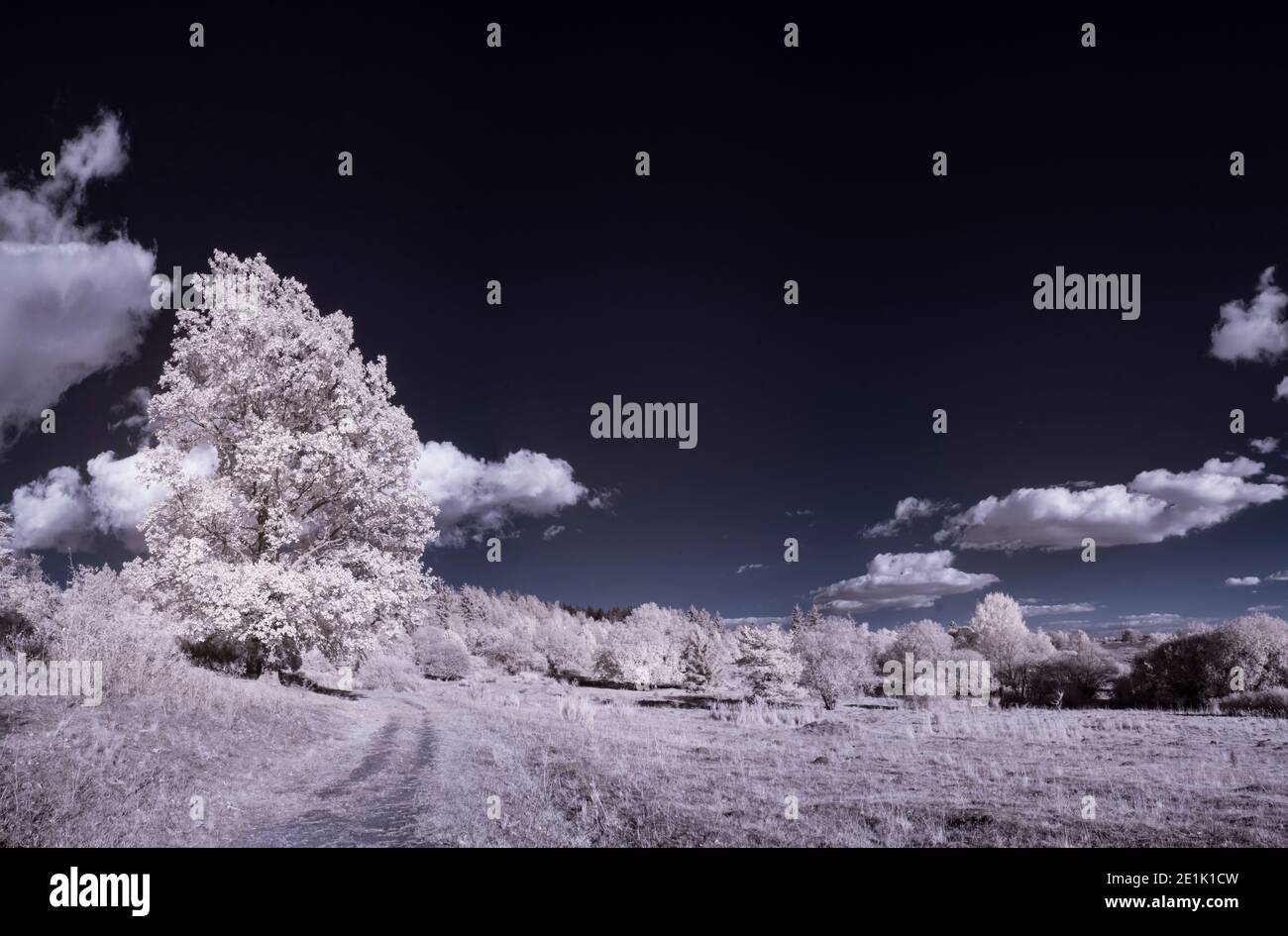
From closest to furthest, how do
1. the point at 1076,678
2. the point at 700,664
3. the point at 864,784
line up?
the point at 864,784
the point at 1076,678
the point at 700,664

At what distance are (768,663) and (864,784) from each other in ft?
103

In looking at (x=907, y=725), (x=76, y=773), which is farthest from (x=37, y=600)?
(x=907, y=725)

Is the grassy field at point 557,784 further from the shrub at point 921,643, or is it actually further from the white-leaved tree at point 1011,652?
the shrub at point 921,643

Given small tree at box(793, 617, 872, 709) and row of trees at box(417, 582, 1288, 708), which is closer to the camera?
row of trees at box(417, 582, 1288, 708)

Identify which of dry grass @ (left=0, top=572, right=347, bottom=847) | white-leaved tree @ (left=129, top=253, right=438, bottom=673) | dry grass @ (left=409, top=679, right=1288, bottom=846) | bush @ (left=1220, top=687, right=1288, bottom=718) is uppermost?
white-leaved tree @ (left=129, top=253, right=438, bottom=673)

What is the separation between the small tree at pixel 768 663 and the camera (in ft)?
144

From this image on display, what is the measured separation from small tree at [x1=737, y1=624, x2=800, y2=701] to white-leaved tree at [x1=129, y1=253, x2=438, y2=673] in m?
28.9

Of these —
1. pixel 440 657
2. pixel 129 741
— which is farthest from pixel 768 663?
pixel 440 657

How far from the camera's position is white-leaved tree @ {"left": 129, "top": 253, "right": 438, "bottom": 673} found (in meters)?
19.1

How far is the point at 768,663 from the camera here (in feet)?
145

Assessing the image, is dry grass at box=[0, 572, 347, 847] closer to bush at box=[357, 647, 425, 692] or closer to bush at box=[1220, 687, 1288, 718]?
bush at box=[357, 647, 425, 692]

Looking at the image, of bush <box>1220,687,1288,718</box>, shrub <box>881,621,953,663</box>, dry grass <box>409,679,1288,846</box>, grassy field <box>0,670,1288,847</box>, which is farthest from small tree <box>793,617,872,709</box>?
grassy field <box>0,670,1288,847</box>

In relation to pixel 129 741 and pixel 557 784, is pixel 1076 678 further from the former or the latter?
pixel 129 741

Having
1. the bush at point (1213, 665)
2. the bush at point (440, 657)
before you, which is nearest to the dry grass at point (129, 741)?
the bush at point (1213, 665)
